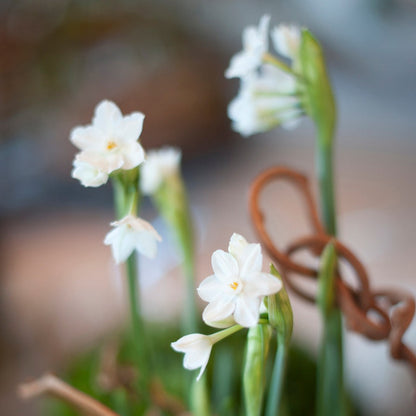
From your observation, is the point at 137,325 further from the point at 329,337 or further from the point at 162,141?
the point at 162,141

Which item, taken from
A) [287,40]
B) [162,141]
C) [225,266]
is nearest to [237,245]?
[225,266]

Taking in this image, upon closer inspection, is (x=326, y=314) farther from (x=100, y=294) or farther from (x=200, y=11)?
(x=200, y=11)

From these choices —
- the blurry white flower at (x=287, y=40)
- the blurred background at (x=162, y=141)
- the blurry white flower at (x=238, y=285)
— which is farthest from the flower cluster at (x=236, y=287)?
the blurred background at (x=162, y=141)

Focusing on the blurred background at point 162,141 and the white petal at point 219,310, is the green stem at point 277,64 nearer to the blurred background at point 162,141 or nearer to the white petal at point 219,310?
the white petal at point 219,310

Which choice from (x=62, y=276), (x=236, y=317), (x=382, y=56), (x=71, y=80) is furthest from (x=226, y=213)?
(x=236, y=317)

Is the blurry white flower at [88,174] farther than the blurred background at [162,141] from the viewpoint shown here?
No

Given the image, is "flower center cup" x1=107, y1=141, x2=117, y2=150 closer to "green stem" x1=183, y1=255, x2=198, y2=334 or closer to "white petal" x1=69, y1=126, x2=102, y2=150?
"white petal" x1=69, y1=126, x2=102, y2=150

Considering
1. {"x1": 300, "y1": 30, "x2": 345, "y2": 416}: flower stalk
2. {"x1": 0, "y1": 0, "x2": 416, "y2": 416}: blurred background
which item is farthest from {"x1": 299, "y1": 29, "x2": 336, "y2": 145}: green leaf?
{"x1": 0, "y1": 0, "x2": 416, "y2": 416}: blurred background
